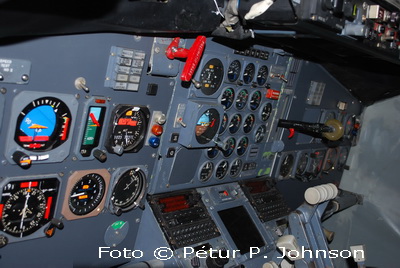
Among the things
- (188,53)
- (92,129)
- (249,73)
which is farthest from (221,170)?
(92,129)

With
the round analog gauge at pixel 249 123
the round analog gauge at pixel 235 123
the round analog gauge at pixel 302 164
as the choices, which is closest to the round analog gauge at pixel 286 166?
the round analog gauge at pixel 302 164

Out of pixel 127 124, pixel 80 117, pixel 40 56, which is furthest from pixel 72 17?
pixel 127 124

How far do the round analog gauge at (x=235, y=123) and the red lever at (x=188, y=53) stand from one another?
3.30ft

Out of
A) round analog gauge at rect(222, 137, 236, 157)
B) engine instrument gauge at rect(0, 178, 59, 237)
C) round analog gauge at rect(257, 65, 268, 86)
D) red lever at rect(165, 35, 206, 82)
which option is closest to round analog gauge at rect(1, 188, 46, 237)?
engine instrument gauge at rect(0, 178, 59, 237)

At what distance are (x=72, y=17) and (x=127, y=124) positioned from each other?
1018mm

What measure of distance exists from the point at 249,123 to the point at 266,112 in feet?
0.92

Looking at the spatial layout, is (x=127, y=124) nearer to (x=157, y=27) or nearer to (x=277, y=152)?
(x=157, y=27)

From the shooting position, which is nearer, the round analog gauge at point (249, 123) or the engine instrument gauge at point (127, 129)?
the engine instrument gauge at point (127, 129)

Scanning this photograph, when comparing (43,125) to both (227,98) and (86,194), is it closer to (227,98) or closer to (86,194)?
(86,194)

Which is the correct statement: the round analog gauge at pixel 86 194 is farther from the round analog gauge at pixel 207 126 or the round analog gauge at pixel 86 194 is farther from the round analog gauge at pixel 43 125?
the round analog gauge at pixel 207 126

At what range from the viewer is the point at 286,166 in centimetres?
481

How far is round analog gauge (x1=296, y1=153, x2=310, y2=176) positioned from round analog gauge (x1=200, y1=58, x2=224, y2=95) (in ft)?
6.33

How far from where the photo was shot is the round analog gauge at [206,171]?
378 cm

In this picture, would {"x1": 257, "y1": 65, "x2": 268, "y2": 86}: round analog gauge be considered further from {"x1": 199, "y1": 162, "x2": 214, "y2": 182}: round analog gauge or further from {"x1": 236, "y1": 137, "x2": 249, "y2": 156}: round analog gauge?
{"x1": 199, "y1": 162, "x2": 214, "y2": 182}: round analog gauge
